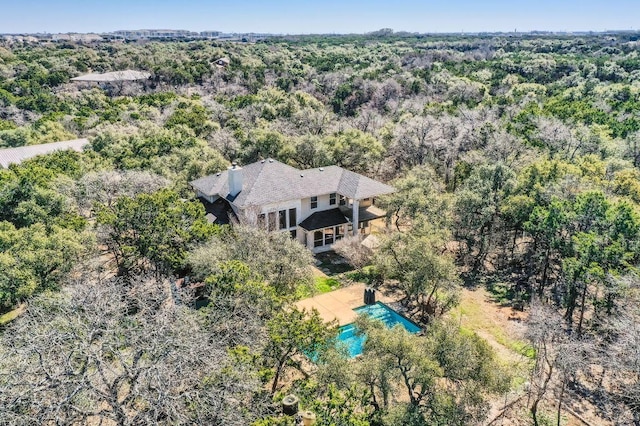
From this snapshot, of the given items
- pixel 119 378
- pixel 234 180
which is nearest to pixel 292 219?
pixel 234 180

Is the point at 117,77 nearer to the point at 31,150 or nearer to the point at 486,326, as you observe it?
the point at 31,150

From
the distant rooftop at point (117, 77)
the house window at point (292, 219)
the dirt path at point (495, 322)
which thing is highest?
the distant rooftop at point (117, 77)

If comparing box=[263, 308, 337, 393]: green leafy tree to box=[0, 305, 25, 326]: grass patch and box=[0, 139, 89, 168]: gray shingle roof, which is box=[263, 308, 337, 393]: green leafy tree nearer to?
box=[0, 305, 25, 326]: grass patch

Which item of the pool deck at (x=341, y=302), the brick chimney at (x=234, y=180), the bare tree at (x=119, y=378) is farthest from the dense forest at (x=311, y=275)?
the brick chimney at (x=234, y=180)

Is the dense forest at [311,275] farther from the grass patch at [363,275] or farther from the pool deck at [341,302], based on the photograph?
the pool deck at [341,302]

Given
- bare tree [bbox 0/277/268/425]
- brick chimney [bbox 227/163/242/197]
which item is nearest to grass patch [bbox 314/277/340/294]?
brick chimney [bbox 227/163/242/197]

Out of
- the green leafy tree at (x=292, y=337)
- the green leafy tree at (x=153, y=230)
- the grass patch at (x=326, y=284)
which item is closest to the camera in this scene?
the green leafy tree at (x=292, y=337)
